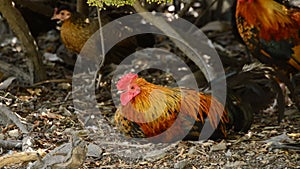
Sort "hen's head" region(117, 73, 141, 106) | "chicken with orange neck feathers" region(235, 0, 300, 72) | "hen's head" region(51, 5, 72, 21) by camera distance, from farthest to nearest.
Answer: "hen's head" region(51, 5, 72, 21)
"chicken with orange neck feathers" region(235, 0, 300, 72)
"hen's head" region(117, 73, 141, 106)

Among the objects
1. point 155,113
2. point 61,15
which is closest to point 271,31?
point 155,113

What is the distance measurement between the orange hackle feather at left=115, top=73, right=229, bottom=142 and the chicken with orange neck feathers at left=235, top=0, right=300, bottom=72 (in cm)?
82

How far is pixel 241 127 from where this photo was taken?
371cm

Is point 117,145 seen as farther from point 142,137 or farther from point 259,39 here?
point 259,39

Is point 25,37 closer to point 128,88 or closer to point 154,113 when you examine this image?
point 128,88

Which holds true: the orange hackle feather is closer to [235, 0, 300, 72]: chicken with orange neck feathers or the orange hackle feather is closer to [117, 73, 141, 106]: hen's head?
[117, 73, 141, 106]: hen's head

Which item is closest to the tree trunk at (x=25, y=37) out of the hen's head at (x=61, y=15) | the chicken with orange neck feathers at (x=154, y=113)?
the hen's head at (x=61, y=15)

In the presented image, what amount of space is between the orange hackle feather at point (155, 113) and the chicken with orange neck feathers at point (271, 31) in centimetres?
82

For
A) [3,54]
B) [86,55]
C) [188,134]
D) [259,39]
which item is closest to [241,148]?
[188,134]

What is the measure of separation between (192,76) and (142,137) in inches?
43.1

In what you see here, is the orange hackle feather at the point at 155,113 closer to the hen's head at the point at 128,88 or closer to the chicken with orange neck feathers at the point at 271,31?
the hen's head at the point at 128,88

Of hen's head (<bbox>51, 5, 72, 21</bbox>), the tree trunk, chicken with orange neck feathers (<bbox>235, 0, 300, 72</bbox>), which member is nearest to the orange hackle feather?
chicken with orange neck feathers (<bbox>235, 0, 300, 72</bbox>)

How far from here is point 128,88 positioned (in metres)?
3.38

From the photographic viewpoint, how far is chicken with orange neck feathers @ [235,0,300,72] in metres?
3.96
